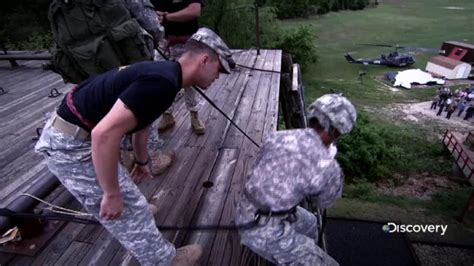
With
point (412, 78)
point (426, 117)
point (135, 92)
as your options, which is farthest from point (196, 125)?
point (412, 78)

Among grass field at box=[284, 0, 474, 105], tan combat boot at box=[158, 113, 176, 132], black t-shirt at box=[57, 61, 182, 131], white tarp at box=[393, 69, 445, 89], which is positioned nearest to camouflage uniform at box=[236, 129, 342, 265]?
black t-shirt at box=[57, 61, 182, 131]

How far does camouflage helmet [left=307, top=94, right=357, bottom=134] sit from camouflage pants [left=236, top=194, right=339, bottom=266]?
0.73 metres

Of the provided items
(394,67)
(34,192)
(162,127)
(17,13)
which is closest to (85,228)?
(34,192)

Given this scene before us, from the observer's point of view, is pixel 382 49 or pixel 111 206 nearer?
pixel 111 206

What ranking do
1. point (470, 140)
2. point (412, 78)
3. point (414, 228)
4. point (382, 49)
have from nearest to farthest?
1. point (414, 228)
2. point (470, 140)
3. point (412, 78)
4. point (382, 49)

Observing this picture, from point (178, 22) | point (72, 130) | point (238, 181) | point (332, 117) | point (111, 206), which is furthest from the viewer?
point (178, 22)

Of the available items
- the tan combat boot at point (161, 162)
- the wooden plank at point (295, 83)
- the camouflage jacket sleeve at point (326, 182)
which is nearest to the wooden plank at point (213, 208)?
the tan combat boot at point (161, 162)

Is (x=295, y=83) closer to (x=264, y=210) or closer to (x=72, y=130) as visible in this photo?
(x=264, y=210)

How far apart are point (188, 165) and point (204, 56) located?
224 centimetres

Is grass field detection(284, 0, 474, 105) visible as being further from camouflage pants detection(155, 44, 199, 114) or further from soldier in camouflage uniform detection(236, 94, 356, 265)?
soldier in camouflage uniform detection(236, 94, 356, 265)

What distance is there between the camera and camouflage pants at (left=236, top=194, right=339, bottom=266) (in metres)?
2.46

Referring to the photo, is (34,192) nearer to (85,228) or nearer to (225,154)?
(85,228)

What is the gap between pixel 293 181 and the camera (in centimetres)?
230

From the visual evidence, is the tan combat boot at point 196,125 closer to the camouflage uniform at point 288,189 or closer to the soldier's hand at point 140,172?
the soldier's hand at point 140,172
